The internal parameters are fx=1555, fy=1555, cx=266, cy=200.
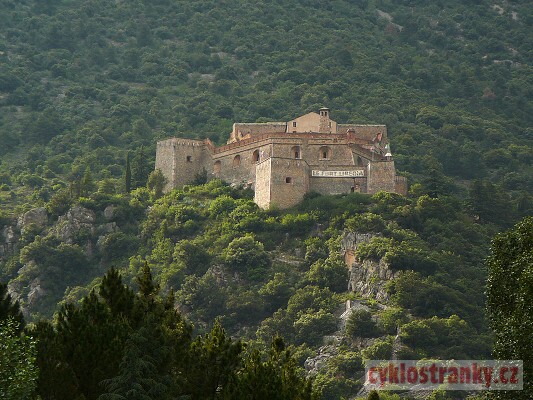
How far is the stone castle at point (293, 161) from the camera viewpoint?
9400 cm

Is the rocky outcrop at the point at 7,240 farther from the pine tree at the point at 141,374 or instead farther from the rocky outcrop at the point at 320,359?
the pine tree at the point at 141,374

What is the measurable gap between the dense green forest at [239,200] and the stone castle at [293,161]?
106 cm

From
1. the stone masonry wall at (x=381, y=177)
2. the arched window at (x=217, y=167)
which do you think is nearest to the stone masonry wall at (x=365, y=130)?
the stone masonry wall at (x=381, y=177)

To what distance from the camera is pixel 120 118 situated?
136125mm

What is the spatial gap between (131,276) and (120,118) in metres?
43.5

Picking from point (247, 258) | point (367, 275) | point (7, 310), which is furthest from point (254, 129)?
point (7, 310)

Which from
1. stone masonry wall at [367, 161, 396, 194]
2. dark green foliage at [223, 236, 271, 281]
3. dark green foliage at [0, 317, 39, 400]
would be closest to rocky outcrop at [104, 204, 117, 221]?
dark green foliage at [223, 236, 271, 281]

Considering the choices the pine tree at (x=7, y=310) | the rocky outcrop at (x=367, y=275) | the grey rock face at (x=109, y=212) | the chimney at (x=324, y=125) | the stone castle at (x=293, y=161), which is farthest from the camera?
the grey rock face at (x=109, y=212)

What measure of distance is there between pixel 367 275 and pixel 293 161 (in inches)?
361

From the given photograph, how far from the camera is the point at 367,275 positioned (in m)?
88.7

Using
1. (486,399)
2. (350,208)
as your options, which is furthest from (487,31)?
(486,399)

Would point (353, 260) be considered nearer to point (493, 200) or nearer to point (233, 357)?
point (493, 200)

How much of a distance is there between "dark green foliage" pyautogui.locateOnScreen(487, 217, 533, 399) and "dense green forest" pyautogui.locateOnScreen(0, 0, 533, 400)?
33 centimetres

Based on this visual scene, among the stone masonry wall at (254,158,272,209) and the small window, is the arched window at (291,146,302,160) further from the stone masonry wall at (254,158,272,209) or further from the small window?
the small window
